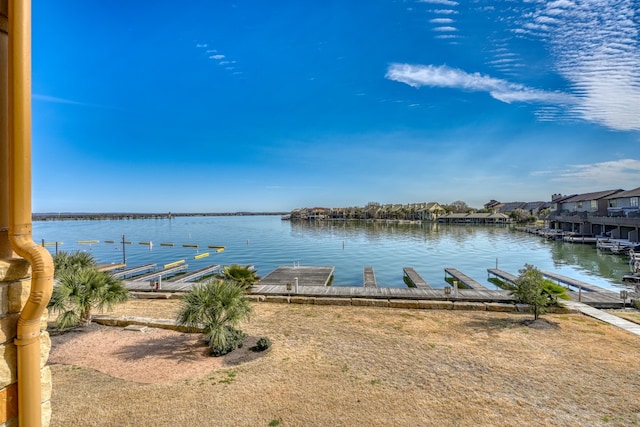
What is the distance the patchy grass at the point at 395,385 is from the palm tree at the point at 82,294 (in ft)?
9.31

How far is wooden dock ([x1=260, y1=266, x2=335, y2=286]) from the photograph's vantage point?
2433 centimetres

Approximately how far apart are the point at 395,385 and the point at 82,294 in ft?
33.7

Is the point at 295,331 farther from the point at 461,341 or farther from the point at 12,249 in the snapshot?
the point at 12,249

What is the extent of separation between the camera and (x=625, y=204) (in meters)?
52.3

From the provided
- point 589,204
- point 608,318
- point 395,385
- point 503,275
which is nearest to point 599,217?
point 589,204

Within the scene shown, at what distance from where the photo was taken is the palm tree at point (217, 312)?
9.03 meters

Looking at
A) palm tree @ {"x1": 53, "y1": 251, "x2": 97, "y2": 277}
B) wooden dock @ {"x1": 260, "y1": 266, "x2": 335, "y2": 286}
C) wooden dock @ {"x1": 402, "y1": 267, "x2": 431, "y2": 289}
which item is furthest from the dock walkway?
palm tree @ {"x1": 53, "y1": 251, "x2": 97, "y2": 277}

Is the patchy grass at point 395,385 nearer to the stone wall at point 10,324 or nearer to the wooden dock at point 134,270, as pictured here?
the stone wall at point 10,324

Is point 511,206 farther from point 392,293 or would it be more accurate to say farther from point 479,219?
point 392,293

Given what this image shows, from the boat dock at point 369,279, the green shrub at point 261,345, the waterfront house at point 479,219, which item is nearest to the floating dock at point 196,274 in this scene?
the boat dock at point 369,279

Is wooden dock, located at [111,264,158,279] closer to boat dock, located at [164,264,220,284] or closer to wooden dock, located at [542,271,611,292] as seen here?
boat dock, located at [164,264,220,284]

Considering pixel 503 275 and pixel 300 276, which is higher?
pixel 300 276

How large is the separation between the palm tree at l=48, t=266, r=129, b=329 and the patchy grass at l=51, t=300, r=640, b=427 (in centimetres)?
284

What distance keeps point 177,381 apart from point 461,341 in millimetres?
8029
